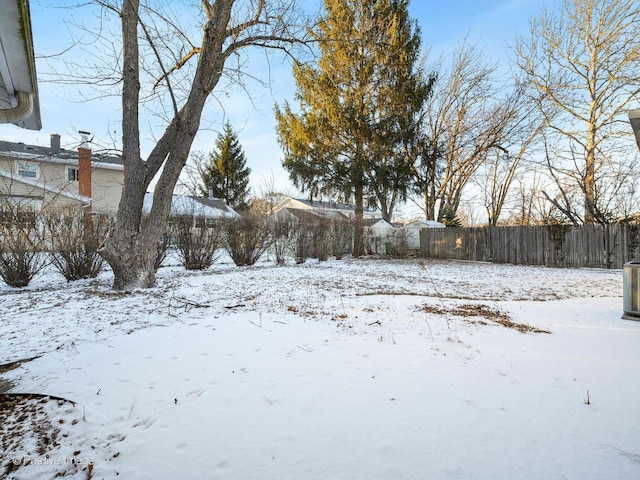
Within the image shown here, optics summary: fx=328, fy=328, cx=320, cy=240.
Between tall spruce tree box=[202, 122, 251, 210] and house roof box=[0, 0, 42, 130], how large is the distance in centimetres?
2494

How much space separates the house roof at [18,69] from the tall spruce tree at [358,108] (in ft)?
41.9

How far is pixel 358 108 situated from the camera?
50.3 ft

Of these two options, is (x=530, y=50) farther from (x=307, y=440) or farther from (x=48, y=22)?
(x=307, y=440)

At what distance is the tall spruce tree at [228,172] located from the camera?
91.6 ft

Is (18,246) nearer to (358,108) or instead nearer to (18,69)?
(18,69)

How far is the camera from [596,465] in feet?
4.90

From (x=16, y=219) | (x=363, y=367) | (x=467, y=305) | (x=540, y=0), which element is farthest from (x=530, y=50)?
(x=16, y=219)

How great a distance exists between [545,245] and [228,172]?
2330cm

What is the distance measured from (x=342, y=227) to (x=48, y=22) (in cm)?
1072

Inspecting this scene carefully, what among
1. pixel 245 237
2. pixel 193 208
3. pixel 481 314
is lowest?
pixel 481 314

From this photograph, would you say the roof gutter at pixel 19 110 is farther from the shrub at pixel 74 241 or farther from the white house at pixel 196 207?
the shrub at pixel 74 241

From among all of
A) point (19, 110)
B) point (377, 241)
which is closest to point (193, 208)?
point (19, 110)

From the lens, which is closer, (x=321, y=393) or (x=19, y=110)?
(x=321, y=393)

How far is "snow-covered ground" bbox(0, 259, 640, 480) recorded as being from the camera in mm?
1548
